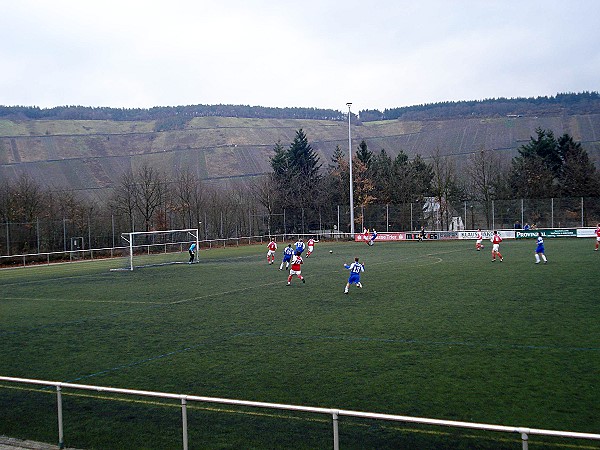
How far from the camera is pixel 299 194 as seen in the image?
Result: 81125 millimetres

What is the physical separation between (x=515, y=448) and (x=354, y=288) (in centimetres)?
1765

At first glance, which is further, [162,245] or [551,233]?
[551,233]

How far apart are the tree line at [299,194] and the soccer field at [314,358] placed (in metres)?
33.1

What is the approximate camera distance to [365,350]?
43.6 ft

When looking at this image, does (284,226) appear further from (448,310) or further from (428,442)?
(428,442)

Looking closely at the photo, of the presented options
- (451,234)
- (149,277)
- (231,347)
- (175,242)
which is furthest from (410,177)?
(231,347)

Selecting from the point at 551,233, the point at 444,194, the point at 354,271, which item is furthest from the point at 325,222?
the point at 354,271

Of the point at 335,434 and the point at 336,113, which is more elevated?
the point at 336,113

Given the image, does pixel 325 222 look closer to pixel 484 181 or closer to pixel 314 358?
pixel 484 181

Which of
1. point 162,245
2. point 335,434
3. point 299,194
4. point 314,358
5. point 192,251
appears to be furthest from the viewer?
point 299,194

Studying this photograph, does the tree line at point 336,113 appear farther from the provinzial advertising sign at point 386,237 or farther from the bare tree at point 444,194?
the provinzial advertising sign at point 386,237

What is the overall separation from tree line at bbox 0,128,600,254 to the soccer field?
33136mm

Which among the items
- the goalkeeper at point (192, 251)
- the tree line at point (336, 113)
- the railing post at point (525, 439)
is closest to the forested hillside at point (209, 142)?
the tree line at point (336, 113)

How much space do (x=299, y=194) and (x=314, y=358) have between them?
68.8m
